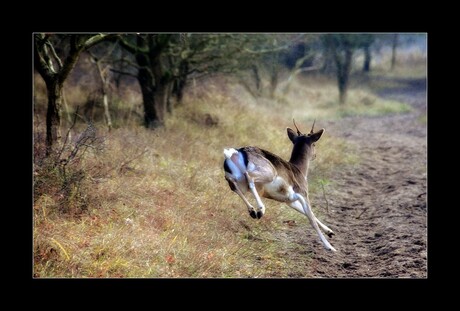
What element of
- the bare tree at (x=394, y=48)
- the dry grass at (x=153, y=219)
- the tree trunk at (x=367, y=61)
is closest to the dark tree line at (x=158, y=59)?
the dry grass at (x=153, y=219)

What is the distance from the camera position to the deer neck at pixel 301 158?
26.1 feet

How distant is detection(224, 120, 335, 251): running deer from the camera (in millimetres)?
6930

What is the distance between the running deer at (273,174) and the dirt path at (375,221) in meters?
0.40

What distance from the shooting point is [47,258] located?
662cm

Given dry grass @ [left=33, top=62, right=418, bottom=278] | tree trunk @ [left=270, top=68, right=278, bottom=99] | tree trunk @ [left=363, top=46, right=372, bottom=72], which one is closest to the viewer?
dry grass @ [left=33, top=62, right=418, bottom=278]

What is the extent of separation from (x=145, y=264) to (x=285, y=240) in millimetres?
2145

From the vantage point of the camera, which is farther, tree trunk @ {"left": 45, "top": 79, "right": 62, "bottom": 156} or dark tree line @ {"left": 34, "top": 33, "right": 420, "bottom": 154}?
dark tree line @ {"left": 34, "top": 33, "right": 420, "bottom": 154}

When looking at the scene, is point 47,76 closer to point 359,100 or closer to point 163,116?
point 163,116

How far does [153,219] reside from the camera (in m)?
7.76

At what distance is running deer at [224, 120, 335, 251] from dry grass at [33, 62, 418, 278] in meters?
0.77

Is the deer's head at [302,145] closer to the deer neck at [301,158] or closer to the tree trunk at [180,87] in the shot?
the deer neck at [301,158]

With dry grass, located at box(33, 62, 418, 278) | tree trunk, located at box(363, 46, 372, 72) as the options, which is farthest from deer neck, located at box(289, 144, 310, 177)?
tree trunk, located at box(363, 46, 372, 72)

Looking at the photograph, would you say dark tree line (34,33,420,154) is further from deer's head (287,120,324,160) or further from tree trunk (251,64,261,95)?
tree trunk (251,64,261,95)

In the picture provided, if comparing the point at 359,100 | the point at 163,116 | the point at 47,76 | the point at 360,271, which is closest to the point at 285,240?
the point at 360,271
